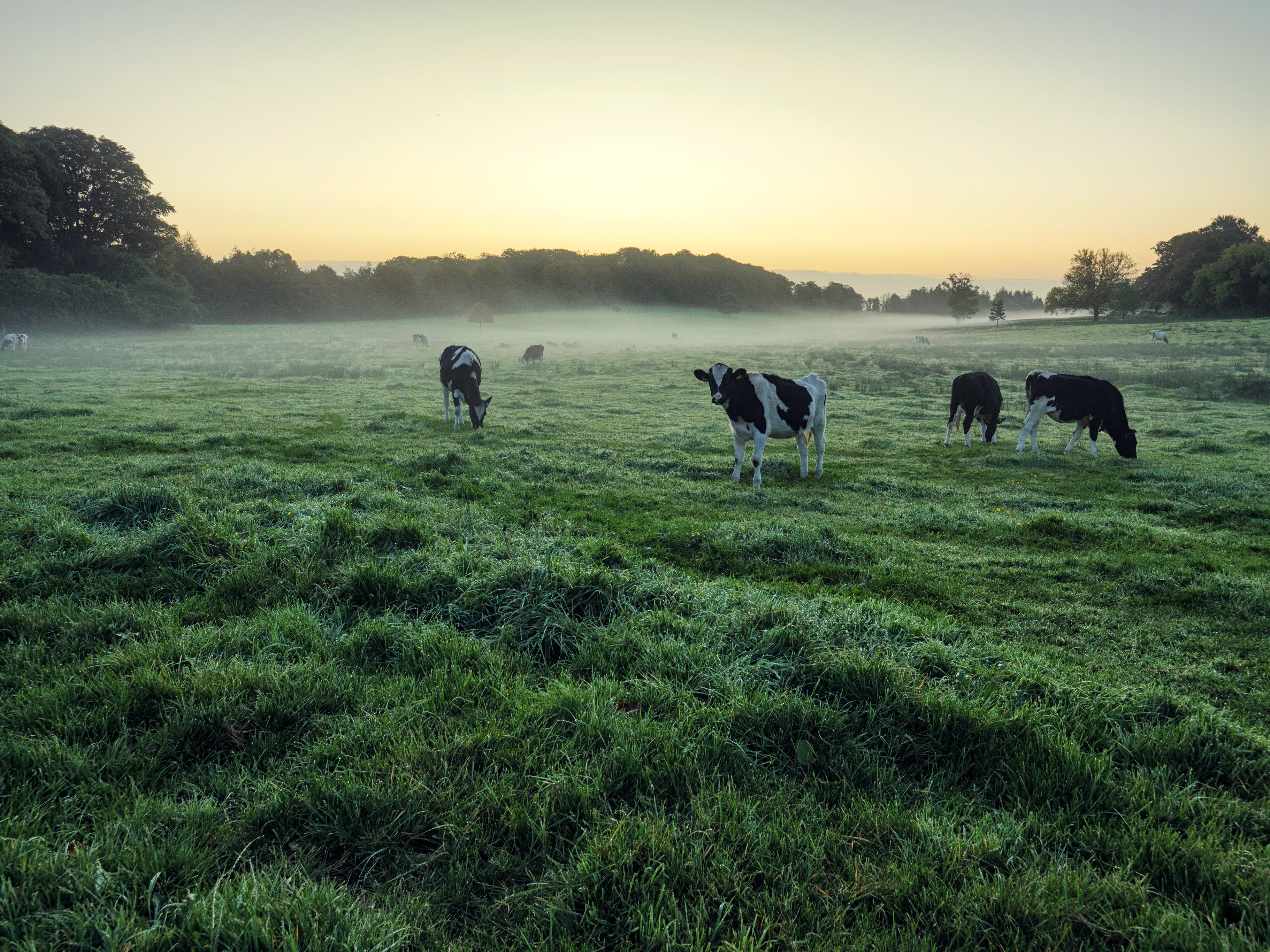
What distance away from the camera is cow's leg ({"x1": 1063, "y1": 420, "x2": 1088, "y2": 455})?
535 inches

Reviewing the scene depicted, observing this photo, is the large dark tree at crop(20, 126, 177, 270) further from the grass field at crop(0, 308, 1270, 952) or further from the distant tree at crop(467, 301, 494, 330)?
the grass field at crop(0, 308, 1270, 952)

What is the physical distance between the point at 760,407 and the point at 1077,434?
868 centimetres

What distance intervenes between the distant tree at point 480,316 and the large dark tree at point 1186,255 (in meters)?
97.7

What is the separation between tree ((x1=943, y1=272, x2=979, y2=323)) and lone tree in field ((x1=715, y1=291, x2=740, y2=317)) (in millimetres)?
46933

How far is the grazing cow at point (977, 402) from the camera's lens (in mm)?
14375

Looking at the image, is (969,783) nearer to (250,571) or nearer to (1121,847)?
(1121,847)

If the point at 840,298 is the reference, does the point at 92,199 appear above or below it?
below

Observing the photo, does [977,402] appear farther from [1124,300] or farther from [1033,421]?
[1124,300]

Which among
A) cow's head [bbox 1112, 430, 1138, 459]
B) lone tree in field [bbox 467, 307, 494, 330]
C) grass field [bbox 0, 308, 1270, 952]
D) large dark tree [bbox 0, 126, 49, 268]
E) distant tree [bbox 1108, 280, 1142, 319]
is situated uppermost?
large dark tree [bbox 0, 126, 49, 268]

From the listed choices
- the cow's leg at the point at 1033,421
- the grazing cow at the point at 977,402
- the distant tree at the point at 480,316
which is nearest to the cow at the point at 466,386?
the grazing cow at the point at 977,402

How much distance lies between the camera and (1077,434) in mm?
13781

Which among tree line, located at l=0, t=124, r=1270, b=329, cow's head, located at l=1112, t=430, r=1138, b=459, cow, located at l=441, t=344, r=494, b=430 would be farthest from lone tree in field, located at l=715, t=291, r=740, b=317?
cow's head, located at l=1112, t=430, r=1138, b=459

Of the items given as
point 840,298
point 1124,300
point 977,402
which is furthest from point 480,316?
point 840,298

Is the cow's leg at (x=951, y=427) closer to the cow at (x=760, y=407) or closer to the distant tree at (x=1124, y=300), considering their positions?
the cow at (x=760, y=407)
